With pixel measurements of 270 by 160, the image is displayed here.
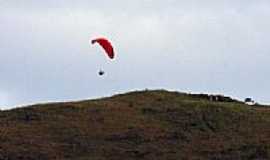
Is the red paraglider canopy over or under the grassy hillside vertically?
over

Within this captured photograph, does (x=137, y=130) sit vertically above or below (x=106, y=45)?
below

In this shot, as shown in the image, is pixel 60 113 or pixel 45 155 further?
Result: pixel 60 113

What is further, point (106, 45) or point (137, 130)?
point (137, 130)

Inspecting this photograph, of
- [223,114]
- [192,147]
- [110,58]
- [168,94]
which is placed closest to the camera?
[110,58]

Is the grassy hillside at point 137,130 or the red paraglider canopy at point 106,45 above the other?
the red paraglider canopy at point 106,45

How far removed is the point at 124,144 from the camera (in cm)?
4762

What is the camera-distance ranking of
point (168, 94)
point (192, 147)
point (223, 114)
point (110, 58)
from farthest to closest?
1. point (168, 94)
2. point (223, 114)
3. point (192, 147)
4. point (110, 58)

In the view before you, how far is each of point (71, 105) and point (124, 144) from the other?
5.05 m

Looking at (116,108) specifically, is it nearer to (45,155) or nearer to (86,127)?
(86,127)

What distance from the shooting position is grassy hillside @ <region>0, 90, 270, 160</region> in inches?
1829

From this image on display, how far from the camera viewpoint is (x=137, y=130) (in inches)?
1928

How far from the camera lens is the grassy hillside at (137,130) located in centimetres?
4647

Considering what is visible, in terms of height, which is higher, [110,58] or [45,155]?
[110,58]

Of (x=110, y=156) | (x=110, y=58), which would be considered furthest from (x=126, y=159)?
(x=110, y=58)
